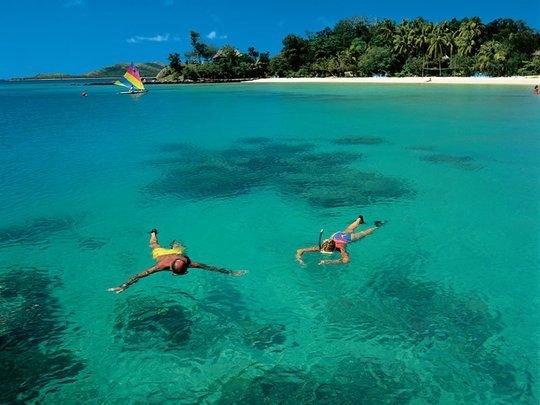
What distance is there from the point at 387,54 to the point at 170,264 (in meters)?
88.7

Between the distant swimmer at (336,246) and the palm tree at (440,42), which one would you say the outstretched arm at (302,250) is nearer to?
the distant swimmer at (336,246)

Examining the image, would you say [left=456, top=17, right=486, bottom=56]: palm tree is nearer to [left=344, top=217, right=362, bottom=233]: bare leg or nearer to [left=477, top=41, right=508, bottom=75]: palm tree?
[left=477, top=41, right=508, bottom=75]: palm tree

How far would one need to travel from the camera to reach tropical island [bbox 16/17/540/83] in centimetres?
7275

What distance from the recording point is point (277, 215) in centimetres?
1413

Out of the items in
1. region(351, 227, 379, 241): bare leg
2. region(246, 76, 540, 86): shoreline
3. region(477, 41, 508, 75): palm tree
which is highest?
region(477, 41, 508, 75): palm tree

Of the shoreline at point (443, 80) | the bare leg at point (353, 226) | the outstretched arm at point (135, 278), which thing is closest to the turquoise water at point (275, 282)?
the outstretched arm at point (135, 278)

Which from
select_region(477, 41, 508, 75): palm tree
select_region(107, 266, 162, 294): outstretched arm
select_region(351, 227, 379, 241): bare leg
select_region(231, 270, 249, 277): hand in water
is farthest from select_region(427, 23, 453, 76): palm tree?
select_region(107, 266, 162, 294): outstretched arm

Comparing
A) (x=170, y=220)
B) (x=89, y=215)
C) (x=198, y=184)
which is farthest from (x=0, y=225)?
(x=198, y=184)

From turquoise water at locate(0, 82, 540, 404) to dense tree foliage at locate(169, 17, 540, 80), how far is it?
2391 inches

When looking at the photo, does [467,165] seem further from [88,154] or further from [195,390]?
[88,154]

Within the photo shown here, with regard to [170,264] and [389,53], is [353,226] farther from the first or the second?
[389,53]

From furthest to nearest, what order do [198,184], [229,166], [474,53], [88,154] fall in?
[474,53] < [88,154] < [229,166] < [198,184]

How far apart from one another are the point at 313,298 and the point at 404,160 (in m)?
13.7

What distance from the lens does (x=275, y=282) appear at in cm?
1004
